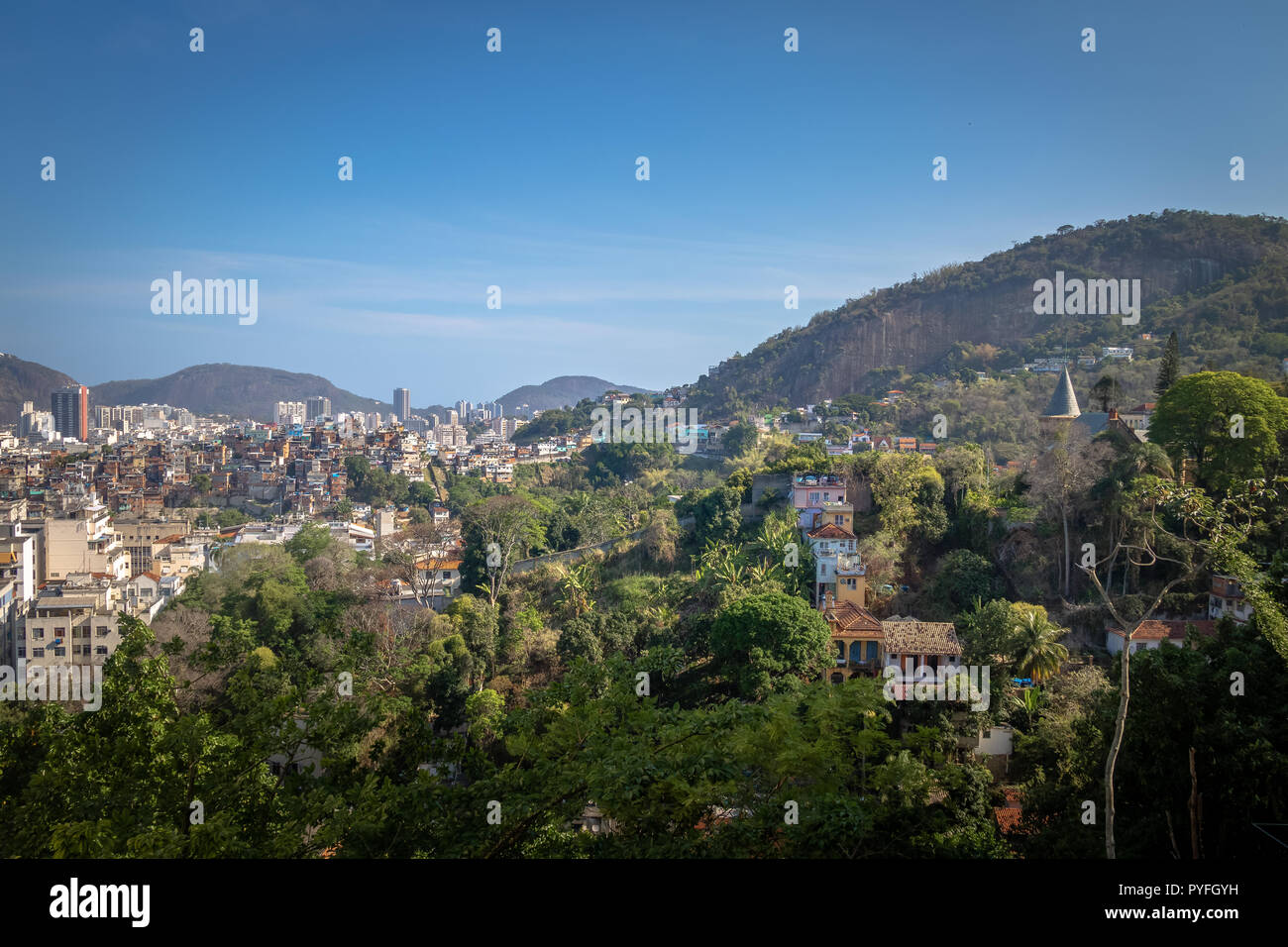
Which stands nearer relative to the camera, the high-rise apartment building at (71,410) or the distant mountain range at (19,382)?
A: the distant mountain range at (19,382)

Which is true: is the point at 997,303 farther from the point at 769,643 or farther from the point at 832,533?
the point at 769,643

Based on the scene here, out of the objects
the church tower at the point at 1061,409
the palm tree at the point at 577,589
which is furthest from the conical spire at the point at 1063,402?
the palm tree at the point at 577,589

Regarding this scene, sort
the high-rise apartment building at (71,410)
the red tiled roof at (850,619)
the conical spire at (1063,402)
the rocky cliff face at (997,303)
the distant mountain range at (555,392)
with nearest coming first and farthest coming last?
the red tiled roof at (850,619) < the conical spire at (1063,402) < the rocky cliff face at (997,303) < the high-rise apartment building at (71,410) < the distant mountain range at (555,392)

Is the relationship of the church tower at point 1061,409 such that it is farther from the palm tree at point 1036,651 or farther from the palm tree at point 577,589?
the palm tree at point 577,589

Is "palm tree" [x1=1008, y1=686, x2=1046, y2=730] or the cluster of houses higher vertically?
the cluster of houses

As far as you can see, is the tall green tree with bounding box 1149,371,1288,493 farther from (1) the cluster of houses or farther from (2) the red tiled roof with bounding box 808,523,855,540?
(1) the cluster of houses

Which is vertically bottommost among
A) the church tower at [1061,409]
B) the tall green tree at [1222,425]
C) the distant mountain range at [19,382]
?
the tall green tree at [1222,425]

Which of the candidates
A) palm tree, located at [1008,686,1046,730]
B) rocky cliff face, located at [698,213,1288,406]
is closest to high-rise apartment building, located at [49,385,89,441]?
rocky cliff face, located at [698,213,1288,406]
